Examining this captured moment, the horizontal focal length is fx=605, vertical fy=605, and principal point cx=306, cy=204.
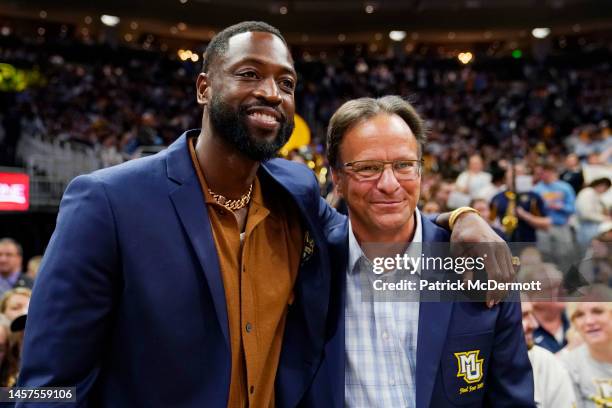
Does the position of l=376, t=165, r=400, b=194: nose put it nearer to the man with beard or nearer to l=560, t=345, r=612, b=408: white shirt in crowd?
the man with beard

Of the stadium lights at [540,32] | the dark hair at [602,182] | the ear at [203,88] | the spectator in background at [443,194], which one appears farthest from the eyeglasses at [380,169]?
the stadium lights at [540,32]

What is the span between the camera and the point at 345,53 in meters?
24.9

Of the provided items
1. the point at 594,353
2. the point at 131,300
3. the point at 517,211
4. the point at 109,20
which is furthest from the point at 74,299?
the point at 109,20

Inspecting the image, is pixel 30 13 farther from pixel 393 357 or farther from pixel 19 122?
pixel 393 357

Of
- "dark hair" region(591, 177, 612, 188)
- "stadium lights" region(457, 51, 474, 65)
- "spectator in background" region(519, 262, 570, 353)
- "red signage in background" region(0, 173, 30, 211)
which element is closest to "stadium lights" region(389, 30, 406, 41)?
"stadium lights" region(457, 51, 474, 65)

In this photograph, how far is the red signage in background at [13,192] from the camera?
148 inches

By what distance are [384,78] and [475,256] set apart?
67.8 ft

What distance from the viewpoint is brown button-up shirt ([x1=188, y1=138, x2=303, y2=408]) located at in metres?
1.74

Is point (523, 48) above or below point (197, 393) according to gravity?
above

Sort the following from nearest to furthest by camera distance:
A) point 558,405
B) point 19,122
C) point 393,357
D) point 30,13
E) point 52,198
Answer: point 393,357
point 558,405
point 52,198
point 19,122
point 30,13

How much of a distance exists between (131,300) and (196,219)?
28 cm

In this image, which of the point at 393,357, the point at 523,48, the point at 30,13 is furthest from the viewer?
the point at 523,48

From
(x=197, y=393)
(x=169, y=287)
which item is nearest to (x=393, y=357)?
(x=197, y=393)

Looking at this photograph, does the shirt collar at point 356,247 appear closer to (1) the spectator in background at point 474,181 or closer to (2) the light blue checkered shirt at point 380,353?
(2) the light blue checkered shirt at point 380,353
